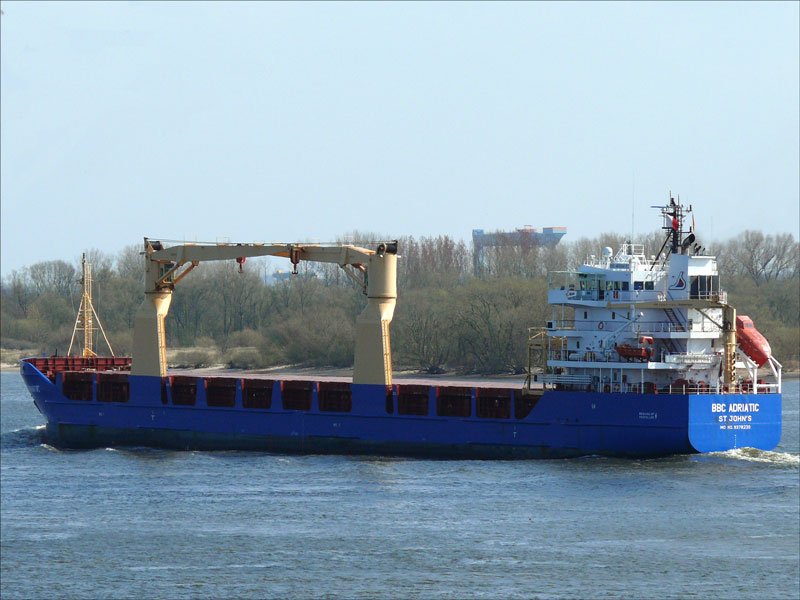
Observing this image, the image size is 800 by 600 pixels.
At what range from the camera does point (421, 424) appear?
46562 mm

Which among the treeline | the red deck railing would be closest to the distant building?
the treeline

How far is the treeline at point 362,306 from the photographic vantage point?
8106cm

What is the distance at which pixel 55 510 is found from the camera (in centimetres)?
3831

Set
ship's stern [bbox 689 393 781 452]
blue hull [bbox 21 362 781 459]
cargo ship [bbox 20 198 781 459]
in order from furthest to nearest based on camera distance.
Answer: cargo ship [bbox 20 198 781 459] < blue hull [bbox 21 362 781 459] < ship's stern [bbox 689 393 781 452]

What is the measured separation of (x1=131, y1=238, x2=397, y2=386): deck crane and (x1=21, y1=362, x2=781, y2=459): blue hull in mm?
758

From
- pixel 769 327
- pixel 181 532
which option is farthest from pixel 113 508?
pixel 769 327

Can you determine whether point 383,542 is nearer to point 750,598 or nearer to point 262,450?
point 750,598

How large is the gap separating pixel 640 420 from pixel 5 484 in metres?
17.3

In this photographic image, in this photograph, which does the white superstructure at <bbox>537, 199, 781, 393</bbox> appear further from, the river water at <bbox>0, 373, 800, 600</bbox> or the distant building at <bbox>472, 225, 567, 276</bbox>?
the distant building at <bbox>472, 225, 567, 276</bbox>

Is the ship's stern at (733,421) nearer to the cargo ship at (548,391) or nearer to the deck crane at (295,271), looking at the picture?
the cargo ship at (548,391)

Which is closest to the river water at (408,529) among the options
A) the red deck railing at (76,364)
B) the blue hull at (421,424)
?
the blue hull at (421,424)

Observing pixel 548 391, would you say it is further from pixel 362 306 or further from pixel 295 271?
pixel 362 306

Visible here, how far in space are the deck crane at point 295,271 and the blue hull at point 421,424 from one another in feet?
2.49

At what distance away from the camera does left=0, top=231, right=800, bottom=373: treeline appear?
3191 inches
